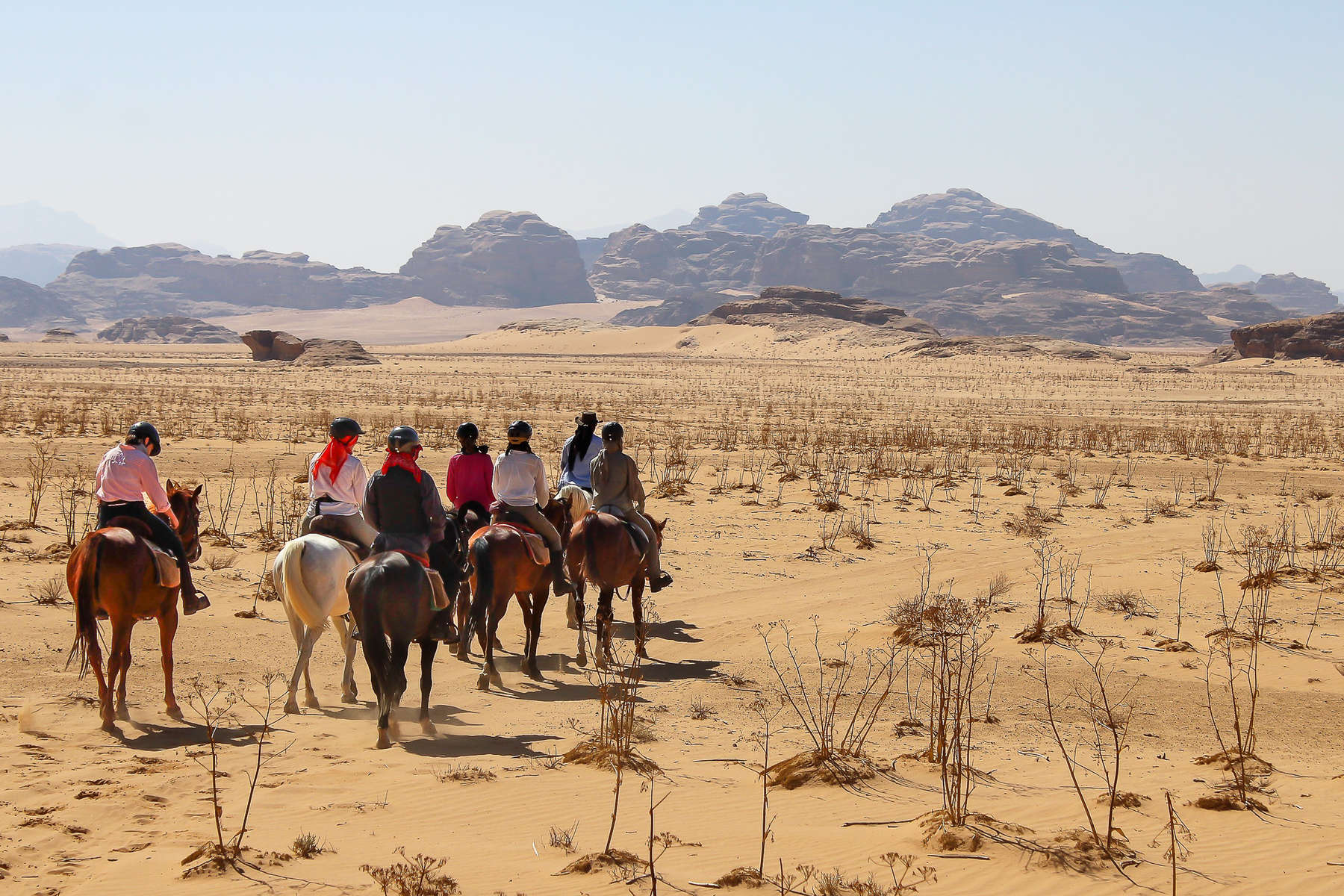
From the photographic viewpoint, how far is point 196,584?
12.2 metres

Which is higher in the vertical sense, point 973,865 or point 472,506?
point 472,506

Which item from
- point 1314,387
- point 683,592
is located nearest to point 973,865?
point 683,592

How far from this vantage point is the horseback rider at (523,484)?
9.45 meters

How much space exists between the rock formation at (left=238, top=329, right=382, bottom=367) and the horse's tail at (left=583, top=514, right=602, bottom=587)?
222 feet

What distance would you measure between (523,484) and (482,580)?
92 cm

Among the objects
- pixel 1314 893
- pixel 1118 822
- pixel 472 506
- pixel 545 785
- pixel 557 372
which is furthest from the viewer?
pixel 557 372

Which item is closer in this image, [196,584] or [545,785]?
[545,785]

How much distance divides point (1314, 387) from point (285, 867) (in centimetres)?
6540

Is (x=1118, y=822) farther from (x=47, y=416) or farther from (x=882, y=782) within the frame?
(x=47, y=416)

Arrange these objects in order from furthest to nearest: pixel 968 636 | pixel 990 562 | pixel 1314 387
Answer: pixel 1314 387 < pixel 990 562 < pixel 968 636

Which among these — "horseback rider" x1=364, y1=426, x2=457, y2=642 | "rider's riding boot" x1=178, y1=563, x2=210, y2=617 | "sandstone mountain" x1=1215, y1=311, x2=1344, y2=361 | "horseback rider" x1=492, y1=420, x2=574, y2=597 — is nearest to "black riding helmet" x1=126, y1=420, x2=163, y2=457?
"rider's riding boot" x1=178, y1=563, x2=210, y2=617

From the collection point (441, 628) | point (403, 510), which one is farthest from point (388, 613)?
point (403, 510)

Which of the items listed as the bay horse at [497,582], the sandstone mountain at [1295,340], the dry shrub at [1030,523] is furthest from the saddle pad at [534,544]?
the sandstone mountain at [1295,340]

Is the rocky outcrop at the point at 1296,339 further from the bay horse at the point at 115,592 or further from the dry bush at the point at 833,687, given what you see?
the bay horse at the point at 115,592
